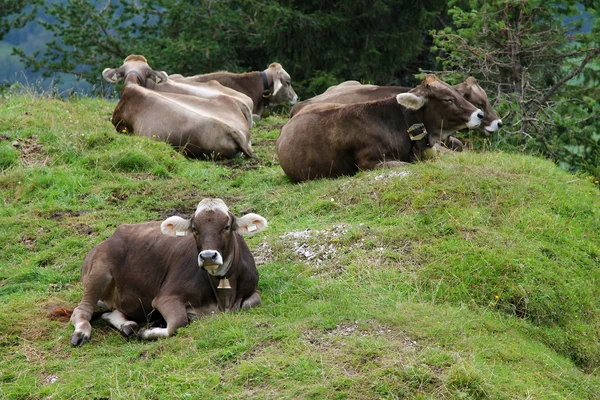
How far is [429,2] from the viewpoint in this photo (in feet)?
85.5

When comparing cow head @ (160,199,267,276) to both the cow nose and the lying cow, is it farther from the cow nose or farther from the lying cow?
the lying cow

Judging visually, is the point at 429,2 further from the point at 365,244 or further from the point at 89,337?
the point at 89,337

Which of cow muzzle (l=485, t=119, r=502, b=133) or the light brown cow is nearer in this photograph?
cow muzzle (l=485, t=119, r=502, b=133)

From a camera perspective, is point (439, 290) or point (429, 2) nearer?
point (439, 290)

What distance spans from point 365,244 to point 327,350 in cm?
251

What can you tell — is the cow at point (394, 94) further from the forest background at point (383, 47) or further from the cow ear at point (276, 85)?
the cow ear at point (276, 85)

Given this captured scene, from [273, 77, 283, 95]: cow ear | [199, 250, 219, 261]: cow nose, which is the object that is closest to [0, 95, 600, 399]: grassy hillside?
[199, 250, 219, 261]: cow nose

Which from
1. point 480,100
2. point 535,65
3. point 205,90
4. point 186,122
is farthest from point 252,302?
point 535,65

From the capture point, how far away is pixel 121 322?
8.91m

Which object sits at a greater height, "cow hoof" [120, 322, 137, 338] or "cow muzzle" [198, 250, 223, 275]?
"cow muzzle" [198, 250, 223, 275]

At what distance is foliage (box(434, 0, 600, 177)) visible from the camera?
A: 50.0 ft

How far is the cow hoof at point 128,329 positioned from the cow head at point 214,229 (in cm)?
102

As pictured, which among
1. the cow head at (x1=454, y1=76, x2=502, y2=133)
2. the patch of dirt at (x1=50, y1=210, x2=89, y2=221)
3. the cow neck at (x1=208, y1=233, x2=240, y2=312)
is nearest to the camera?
the cow neck at (x1=208, y1=233, x2=240, y2=312)

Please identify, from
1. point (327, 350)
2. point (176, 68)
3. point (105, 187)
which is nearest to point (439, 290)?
point (327, 350)
